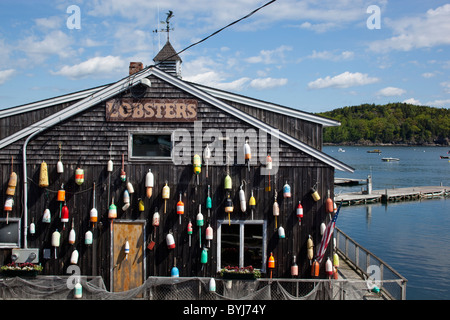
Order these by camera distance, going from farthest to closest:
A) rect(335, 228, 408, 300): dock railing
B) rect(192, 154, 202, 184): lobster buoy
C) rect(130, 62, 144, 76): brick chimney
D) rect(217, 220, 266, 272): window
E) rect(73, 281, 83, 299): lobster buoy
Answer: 1. rect(130, 62, 144, 76): brick chimney
2. rect(217, 220, 266, 272): window
3. rect(192, 154, 202, 184): lobster buoy
4. rect(335, 228, 408, 300): dock railing
5. rect(73, 281, 83, 299): lobster buoy

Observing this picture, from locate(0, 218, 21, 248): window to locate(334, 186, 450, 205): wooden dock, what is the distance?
1663 inches

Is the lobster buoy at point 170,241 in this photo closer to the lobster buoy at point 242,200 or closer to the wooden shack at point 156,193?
the wooden shack at point 156,193

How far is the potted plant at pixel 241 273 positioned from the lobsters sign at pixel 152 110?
196 inches

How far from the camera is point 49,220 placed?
13.6 metres

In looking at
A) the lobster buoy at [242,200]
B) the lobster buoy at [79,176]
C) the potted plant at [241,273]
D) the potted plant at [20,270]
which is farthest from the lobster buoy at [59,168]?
the potted plant at [241,273]

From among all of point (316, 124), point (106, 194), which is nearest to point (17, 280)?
point (106, 194)

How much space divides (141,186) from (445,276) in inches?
926

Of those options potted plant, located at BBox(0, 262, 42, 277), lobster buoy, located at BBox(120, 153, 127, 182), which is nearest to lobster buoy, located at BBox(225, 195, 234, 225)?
lobster buoy, located at BBox(120, 153, 127, 182)

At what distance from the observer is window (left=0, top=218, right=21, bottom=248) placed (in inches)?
536

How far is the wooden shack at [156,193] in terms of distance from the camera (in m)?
13.6

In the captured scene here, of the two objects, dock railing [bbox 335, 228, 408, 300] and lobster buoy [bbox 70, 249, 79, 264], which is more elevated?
lobster buoy [bbox 70, 249, 79, 264]

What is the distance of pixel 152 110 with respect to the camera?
540 inches

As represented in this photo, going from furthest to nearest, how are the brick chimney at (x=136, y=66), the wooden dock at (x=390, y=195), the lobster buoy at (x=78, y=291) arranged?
the wooden dock at (x=390, y=195), the brick chimney at (x=136, y=66), the lobster buoy at (x=78, y=291)

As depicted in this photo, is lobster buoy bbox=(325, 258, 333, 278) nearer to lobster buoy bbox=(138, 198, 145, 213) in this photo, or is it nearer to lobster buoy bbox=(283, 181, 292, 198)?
lobster buoy bbox=(283, 181, 292, 198)
